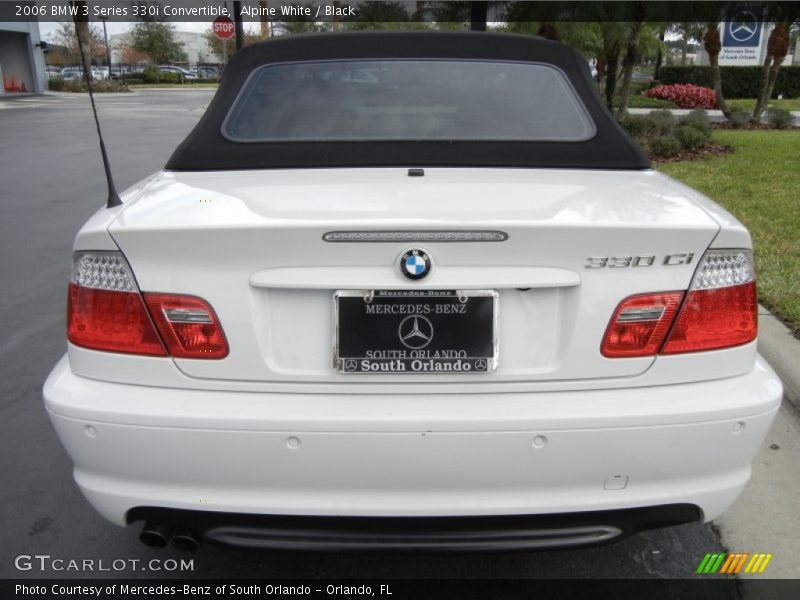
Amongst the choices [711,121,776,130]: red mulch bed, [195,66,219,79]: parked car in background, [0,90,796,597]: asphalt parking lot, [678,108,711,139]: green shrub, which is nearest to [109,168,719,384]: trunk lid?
[0,90,796,597]: asphalt parking lot

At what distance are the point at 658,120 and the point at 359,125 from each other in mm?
12240

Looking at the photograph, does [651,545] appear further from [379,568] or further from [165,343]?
[165,343]

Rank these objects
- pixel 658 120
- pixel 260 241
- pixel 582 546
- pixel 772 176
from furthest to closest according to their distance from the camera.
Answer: pixel 658 120, pixel 772 176, pixel 582 546, pixel 260 241

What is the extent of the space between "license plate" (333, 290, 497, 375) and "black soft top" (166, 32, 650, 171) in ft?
2.67

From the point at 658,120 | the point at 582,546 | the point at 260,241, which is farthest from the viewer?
the point at 658,120

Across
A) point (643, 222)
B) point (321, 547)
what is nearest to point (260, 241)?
point (321, 547)

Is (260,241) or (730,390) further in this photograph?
(730,390)

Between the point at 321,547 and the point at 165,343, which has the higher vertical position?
the point at 165,343

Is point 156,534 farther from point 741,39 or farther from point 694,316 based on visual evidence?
point 741,39

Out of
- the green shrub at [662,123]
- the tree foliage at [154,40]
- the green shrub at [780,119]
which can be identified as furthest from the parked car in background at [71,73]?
the green shrub at [662,123]

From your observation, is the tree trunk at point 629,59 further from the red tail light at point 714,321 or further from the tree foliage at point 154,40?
the tree foliage at point 154,40

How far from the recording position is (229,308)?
1.91 meters

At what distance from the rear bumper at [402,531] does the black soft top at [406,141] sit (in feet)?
4.00

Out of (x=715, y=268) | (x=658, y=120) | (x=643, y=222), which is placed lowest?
(x=658, y=120)
